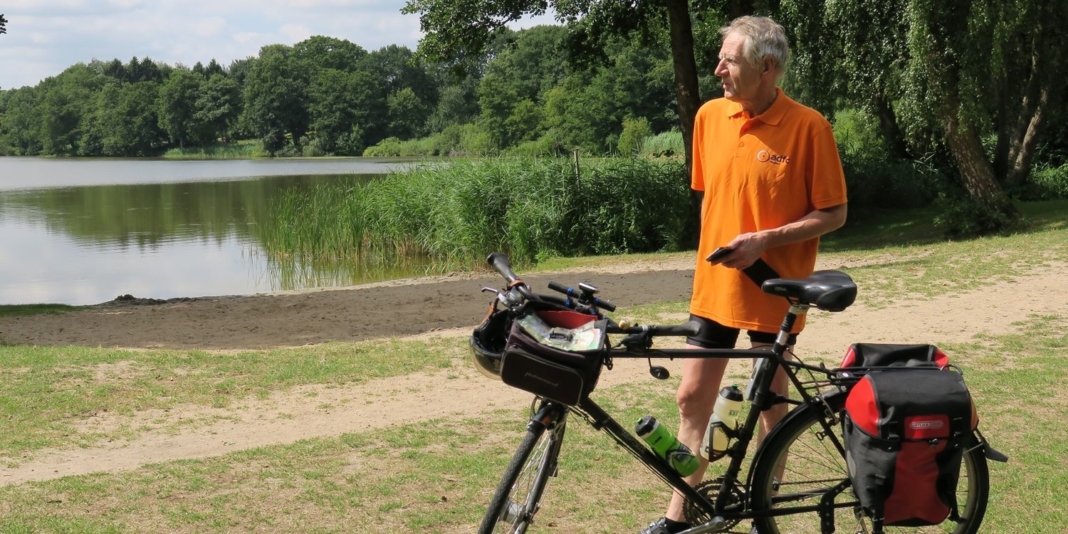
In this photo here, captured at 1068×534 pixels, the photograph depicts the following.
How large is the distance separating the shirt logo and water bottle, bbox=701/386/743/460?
774mm

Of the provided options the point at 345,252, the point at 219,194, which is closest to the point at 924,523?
the point at 345,252

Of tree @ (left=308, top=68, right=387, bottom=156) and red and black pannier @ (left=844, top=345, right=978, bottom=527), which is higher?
tree @ (left=308, top=68, right=387, bottom=156)

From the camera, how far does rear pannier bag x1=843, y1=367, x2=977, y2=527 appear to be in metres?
2.98

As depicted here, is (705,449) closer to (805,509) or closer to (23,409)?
(805,509)

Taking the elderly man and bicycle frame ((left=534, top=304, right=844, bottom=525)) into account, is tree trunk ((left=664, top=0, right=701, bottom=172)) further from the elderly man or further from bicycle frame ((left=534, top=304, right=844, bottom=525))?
bicycle frame ((left=534, top=304, right=844, bottom=525))

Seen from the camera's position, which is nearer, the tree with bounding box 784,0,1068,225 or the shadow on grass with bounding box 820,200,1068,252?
the tree with bounding box 784,0,1068,225

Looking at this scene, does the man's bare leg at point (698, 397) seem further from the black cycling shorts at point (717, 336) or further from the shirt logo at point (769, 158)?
the shirt logo at point (769, 158)

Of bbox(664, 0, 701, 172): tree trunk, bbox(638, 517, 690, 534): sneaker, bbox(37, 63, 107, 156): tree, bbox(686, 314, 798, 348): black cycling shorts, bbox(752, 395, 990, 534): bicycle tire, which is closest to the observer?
bbox(752, 395, 990, 534): bicycle tire

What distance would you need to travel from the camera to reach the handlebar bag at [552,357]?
9.26ft

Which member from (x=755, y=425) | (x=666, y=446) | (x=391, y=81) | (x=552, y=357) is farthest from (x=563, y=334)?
(x=391, y=81)

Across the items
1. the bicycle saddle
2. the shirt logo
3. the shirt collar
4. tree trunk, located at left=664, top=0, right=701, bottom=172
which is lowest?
the bicycle saddle

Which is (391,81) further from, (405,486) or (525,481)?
(525,481)

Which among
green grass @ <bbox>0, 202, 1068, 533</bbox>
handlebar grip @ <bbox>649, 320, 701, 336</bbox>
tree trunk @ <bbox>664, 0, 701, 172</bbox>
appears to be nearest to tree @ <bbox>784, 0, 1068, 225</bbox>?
tree trunk @ <bbox>664, 0, 701, 172</bbox>

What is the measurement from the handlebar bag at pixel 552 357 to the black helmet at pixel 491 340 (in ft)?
0.22
